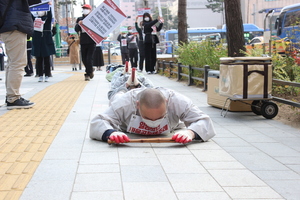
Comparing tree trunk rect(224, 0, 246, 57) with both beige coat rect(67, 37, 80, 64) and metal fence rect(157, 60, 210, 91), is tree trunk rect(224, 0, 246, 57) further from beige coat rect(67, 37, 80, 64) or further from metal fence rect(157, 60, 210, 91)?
beige coat rect(67, 37, 80, 64)

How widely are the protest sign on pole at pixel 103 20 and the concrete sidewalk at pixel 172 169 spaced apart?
6669mm

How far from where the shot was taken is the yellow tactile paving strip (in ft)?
11.2

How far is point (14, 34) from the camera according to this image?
6.96 metres

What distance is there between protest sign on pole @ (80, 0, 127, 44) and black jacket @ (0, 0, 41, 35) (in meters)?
4.83

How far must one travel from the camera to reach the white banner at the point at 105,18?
11.9 meters

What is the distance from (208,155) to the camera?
4.28 metres

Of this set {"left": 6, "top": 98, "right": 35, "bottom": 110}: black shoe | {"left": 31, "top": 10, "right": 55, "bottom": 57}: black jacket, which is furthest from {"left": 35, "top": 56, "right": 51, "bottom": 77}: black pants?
{"left": 6, "top": 98, "right": 35, "bottom": 110}: black shoe

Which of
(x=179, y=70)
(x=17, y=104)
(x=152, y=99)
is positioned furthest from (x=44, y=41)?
(x=152, y=99)

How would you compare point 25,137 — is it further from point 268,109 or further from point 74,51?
point 74,51

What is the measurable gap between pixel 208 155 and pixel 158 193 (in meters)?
1.26

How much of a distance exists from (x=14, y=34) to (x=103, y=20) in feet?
17.3

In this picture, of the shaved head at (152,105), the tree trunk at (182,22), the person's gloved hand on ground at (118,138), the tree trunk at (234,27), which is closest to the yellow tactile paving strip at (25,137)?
the person's gloved hand on ground at (118,138)

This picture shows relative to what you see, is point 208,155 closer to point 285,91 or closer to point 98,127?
point 98,127

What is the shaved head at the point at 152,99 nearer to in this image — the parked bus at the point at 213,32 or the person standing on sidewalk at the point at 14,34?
the person standing on sidewalk at the point at 14,34
